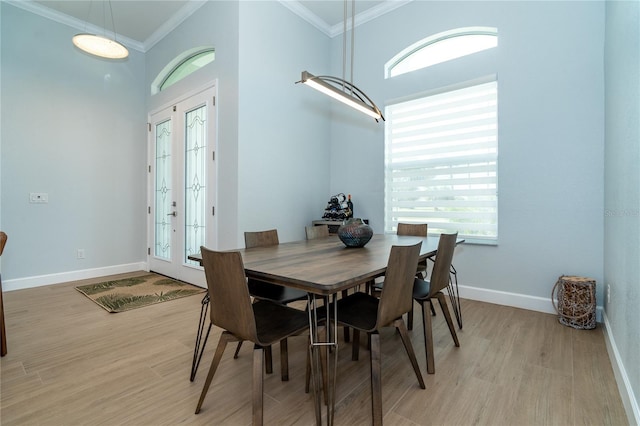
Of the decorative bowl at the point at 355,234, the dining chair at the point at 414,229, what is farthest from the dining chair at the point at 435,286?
the dining chair at the point at 414,229

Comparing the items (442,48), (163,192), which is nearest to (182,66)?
(163,192)

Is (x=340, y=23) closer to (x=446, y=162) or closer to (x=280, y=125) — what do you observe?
(x=280, y=125)

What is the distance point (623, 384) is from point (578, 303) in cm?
108

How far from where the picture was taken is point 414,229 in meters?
3.17

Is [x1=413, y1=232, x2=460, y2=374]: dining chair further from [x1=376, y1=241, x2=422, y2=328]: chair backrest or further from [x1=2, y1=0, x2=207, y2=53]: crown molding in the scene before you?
[x1=2, y1=0, x2=207, y2=53]: crown molding

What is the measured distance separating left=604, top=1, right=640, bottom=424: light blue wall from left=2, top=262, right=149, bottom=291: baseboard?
17.8 feet

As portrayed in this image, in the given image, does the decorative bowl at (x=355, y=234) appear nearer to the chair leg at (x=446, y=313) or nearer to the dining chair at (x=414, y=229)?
the chair leg at (x=446, y=313)

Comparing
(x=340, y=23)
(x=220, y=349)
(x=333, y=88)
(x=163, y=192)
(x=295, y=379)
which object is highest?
(x=340, y=23)

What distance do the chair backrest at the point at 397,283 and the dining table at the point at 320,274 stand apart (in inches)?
2.9

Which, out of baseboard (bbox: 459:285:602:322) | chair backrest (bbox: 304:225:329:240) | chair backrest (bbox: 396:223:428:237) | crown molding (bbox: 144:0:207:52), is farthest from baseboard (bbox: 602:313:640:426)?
crown molding (bbox: 144:0:207:52)

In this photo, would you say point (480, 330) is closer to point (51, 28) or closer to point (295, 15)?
point (295, 15)

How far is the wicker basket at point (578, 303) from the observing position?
98.6 inches

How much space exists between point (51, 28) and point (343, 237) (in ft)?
15.9

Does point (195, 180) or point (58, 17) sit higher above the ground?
point (58, 17)
